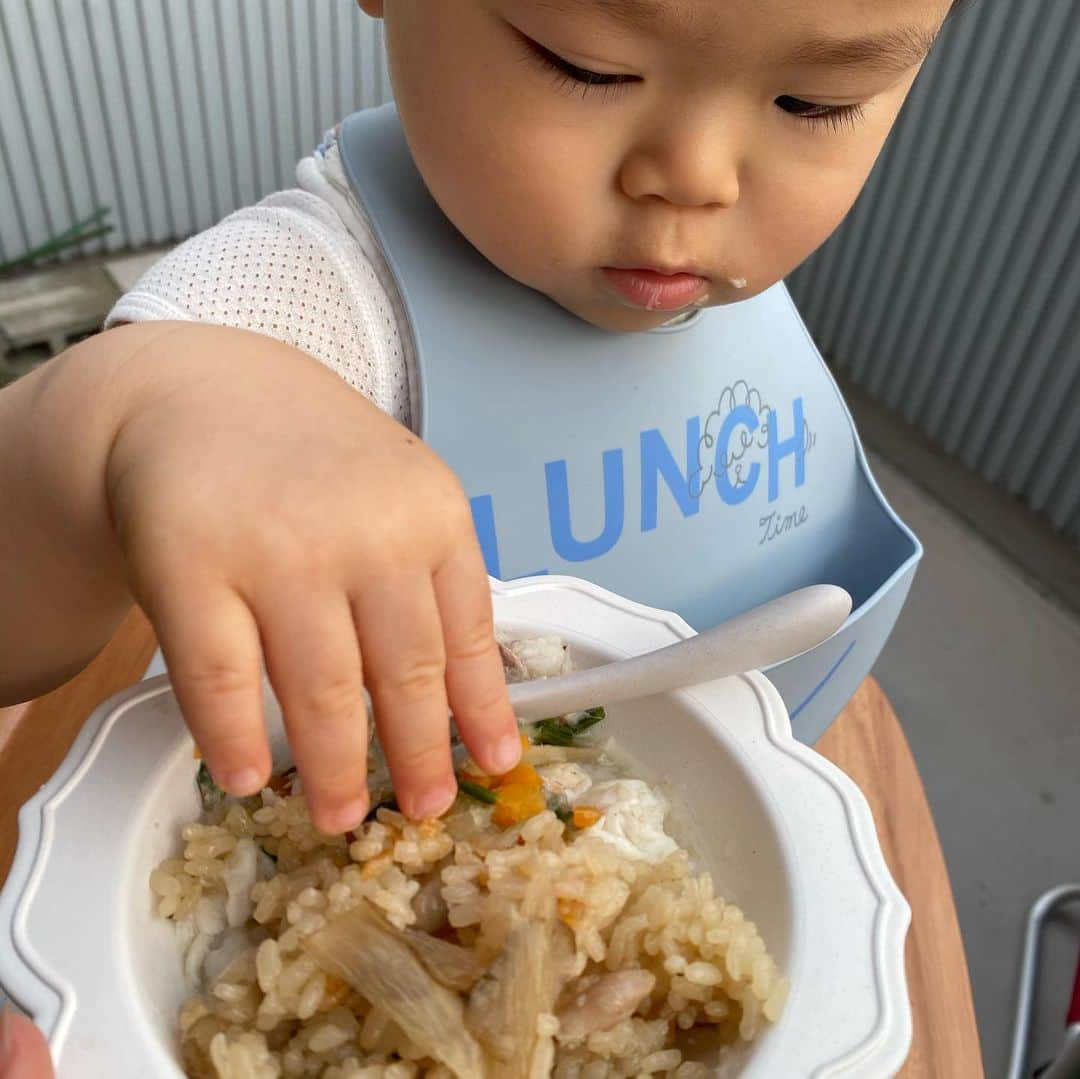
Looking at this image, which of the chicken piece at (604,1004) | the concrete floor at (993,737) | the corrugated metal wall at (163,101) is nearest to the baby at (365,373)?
the chicken piece at (604,1004)

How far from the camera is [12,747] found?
31.7 inches

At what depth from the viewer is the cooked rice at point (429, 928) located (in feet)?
1.50

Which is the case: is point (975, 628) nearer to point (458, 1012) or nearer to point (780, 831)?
point (780, 831)

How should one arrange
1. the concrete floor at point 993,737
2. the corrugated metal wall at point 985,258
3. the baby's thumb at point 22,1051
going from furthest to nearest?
1. the corrugated metal wall at point 985,258
2. the concrete floor at point 993,737
3. the baby's thumb at point 22,1051

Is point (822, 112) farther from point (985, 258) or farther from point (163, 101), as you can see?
point (163, 101)

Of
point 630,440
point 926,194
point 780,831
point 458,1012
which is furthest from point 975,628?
point 458,1012

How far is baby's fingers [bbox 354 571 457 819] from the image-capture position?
17.4 inches

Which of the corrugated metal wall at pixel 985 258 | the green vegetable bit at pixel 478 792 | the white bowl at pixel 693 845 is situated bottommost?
the corrugated metal wall at pixel 985 258

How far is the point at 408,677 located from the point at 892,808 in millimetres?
616

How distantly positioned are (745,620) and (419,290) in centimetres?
42

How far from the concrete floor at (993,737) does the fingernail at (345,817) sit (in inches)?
48.4

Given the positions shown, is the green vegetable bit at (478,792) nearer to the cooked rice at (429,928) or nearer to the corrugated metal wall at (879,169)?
the cooked rice at (429,928)

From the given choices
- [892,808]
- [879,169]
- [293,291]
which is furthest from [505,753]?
[879,169]

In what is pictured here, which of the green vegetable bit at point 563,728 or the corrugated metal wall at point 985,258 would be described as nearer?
the green vegetable bit at point 563,728
